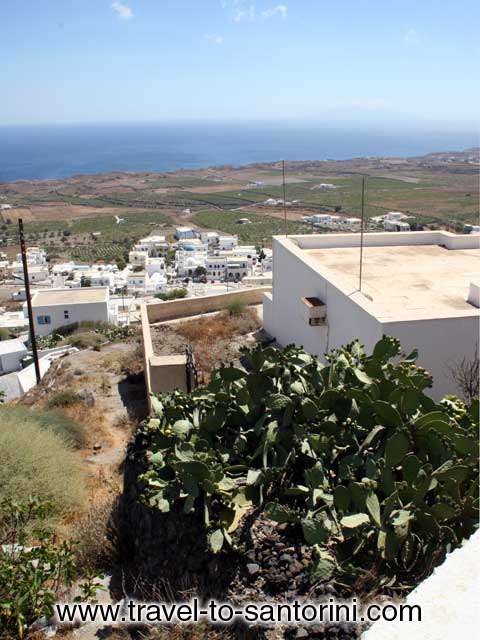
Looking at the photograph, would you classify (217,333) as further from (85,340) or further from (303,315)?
(85,340)

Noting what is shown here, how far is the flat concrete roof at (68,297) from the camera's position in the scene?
92.9ft

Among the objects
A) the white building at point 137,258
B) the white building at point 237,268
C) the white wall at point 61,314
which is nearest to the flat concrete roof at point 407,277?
the white wall at point 61,314

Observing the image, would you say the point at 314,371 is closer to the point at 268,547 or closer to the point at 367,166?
the point at 268,547

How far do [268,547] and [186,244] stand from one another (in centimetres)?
7269

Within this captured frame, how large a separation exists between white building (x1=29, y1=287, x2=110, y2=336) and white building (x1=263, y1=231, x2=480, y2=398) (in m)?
16.9

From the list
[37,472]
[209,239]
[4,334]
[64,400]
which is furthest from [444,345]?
[209,239]

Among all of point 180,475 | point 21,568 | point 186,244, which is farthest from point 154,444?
point 186,244

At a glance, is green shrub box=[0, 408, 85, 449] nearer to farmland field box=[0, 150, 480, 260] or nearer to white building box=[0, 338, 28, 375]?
white building box=[0, 338, 28, 375]

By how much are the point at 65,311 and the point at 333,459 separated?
84.3 ft

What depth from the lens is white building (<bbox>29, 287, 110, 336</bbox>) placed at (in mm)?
27719

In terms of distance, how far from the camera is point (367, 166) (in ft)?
529

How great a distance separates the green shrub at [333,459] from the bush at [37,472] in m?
2.02

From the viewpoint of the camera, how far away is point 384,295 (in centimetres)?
842

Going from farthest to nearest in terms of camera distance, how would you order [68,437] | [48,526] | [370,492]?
1. [68,437]
2. [48,526]
3. [370,492]
